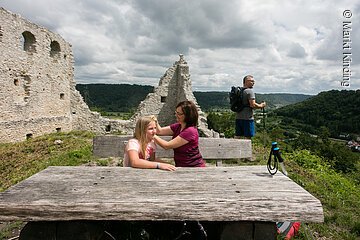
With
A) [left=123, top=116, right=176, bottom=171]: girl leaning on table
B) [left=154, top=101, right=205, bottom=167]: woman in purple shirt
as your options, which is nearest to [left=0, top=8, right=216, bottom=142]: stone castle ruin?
[left=154, top=101, right=205, bottom=167]: woman in purple shirt

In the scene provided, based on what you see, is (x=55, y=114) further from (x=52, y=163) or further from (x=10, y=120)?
(x=52, y=163)

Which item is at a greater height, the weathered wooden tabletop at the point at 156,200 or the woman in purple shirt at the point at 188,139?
the woman in purple shirt at the point at 188,139

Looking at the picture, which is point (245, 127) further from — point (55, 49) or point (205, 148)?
point (55, 49)

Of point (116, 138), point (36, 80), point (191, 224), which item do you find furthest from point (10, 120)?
point (191, 224)

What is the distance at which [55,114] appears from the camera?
1614 centimetres

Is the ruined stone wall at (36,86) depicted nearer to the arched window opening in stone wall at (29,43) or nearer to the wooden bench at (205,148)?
the arched window opening in stone wall at (29,43)

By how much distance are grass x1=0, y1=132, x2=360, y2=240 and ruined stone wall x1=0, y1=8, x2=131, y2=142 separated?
385 centimetres

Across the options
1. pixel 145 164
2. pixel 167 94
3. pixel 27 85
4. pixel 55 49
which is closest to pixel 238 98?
pixel 145 164

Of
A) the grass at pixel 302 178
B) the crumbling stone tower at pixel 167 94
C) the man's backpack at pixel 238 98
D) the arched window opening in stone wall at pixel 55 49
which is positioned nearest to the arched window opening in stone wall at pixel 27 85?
the arched window opening in stone wall at pixel 55 49

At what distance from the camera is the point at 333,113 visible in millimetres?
56562

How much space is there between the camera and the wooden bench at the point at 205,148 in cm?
466

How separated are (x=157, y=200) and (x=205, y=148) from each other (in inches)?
107

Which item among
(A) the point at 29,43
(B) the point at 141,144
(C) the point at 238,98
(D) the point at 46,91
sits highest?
(A) the point at 29,43

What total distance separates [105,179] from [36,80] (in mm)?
14216
